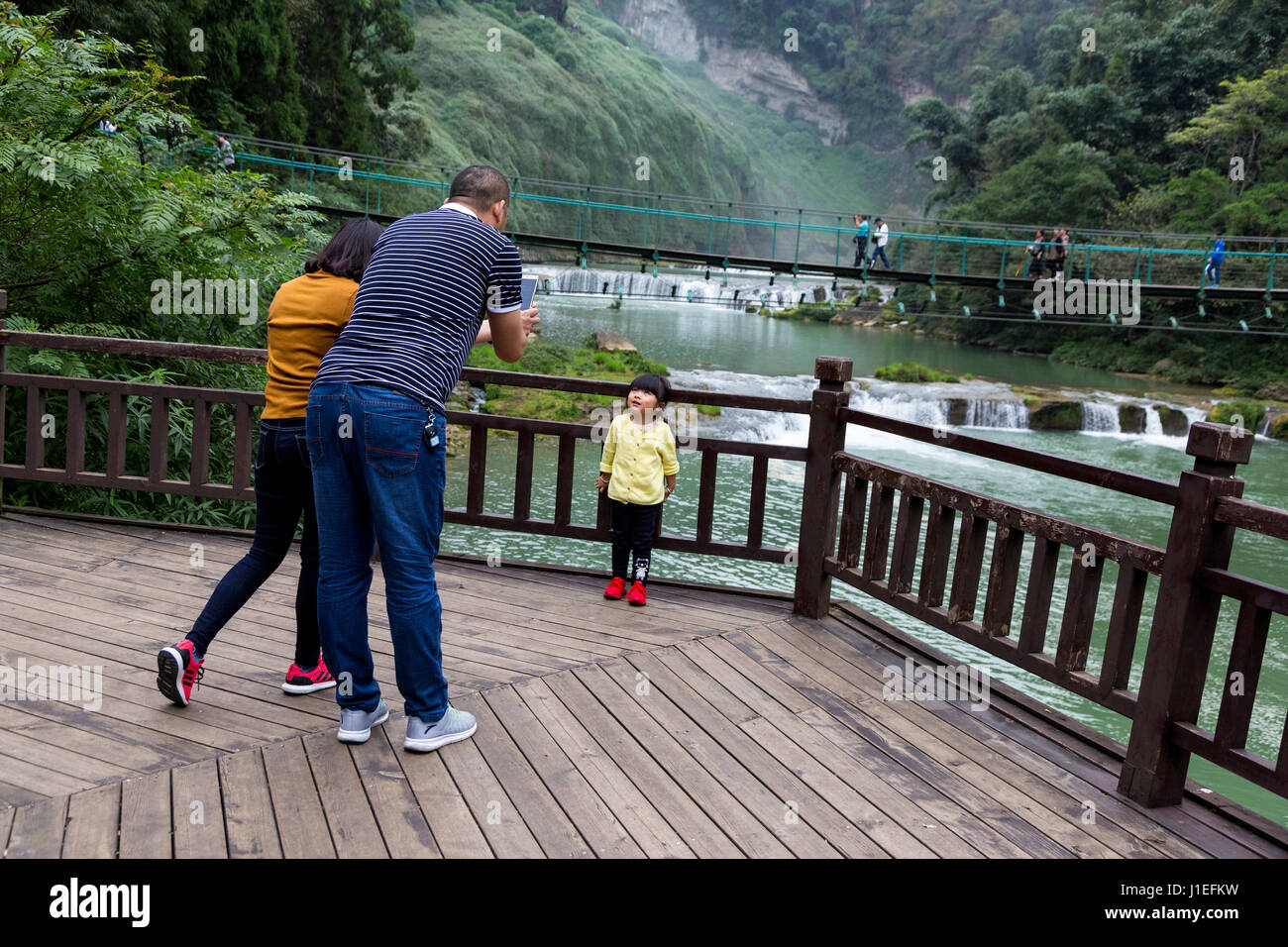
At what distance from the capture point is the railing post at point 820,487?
4391 mm

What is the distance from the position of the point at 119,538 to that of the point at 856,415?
355 cm

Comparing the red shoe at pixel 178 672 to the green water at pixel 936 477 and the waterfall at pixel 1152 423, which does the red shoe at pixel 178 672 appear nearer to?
the green water at pixel 936 477

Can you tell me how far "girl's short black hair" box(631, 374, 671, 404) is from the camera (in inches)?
182

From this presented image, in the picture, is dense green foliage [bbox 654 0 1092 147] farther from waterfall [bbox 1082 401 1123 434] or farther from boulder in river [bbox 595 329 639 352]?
boulder in river [bbox 595 329 639 352]

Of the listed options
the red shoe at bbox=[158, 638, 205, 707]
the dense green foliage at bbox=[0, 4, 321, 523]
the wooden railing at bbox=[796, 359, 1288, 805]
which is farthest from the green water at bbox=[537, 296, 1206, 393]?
the red shoe at bbox=[158, 638, 205, 707]

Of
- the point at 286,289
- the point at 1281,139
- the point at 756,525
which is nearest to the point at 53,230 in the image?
the point at 286,289

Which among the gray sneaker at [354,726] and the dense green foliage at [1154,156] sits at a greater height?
the dense green foliage at [1154,156]

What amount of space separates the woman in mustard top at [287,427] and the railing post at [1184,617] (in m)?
2.46

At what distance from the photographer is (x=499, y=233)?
9.51 feet

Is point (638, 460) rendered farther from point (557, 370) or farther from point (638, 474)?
point (557, 370)

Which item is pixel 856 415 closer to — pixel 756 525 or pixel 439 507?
pixel 756 525

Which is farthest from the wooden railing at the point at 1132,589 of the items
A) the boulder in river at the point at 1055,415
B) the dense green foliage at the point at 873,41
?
the dense green foliage at the point at 873,41

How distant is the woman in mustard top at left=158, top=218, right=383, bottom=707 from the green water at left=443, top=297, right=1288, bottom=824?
4865 mm

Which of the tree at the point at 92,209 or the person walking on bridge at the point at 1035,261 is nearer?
the tree at the point at 92,209
